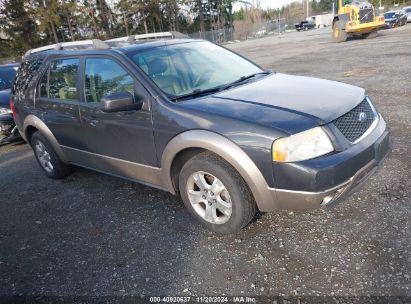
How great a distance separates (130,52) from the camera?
3766 millimetres

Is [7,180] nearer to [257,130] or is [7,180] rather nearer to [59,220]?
[59,220]

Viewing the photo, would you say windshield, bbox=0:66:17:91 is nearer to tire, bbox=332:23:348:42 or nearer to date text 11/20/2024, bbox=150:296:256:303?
date text 11/20/2024, bbox=150:296:256:303

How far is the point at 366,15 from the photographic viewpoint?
2003cm

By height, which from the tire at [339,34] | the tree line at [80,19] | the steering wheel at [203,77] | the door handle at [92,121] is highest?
the tree line at [80,19]

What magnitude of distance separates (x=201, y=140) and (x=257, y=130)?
50cm

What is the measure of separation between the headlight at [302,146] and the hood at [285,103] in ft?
0.19

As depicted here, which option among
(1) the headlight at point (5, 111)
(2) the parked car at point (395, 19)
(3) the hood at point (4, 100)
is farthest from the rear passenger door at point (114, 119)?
(2) the parked car at point (395, 19)

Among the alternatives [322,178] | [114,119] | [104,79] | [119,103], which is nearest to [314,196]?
[322,178]

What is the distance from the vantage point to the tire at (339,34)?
67.8 ft

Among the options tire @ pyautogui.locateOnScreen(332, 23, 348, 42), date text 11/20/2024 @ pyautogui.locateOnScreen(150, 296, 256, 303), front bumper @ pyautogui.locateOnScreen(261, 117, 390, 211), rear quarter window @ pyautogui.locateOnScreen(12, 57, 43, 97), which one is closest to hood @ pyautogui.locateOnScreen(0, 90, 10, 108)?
rear quarter window @ pyautogui.locateOnScreen(12, 57, 43, 97)

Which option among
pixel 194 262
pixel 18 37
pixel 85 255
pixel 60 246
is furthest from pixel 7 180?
pixel 18 37

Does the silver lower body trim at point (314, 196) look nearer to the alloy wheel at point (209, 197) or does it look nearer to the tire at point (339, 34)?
the alloy wheel at point (209, 197)

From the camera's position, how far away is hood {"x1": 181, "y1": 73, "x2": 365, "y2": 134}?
2799 millimetres

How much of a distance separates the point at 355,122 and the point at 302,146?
2.14 feet
